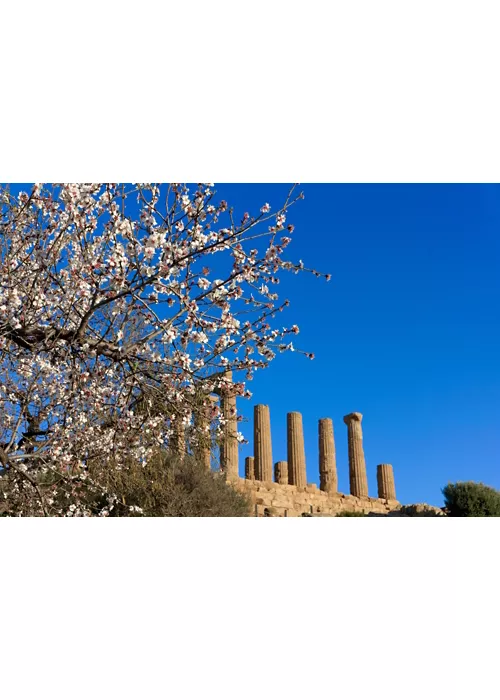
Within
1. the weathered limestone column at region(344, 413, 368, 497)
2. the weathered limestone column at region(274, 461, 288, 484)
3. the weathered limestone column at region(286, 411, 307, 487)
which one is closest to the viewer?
the weathered limestone column at region(286, 411, 307, 487)

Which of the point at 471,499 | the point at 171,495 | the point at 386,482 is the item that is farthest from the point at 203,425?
the point at 386,482

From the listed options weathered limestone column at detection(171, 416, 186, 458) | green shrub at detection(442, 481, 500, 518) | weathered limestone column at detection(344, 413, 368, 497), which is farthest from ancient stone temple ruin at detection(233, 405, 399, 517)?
weathered limestone column at detection(171, 416, 186, 458)

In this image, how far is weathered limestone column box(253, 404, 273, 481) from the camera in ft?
94.5

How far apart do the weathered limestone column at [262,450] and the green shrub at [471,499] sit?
7.37 meters

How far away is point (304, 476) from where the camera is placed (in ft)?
99.5

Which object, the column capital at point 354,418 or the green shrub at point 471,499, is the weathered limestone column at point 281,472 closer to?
the column capital at point 354,418

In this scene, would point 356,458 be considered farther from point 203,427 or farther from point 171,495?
point 203,427

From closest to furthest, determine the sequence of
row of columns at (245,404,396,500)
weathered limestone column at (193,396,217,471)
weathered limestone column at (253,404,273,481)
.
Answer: weathered limestone column at (193,396,217,471) < weathered limestone column at (253,404,273,481) < row of columns at (245,404,396,500)

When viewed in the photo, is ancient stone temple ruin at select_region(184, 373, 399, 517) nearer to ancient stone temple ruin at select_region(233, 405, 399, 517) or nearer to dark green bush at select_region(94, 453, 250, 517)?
ancient stone temple ruin at select_region(233, 405, 399, 517)

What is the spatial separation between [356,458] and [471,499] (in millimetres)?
7341

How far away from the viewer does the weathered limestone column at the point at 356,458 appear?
3197cm

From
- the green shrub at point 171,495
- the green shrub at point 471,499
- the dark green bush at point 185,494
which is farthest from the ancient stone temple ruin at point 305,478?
the dark green bush at point 185,494

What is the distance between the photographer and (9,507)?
29.8 feet

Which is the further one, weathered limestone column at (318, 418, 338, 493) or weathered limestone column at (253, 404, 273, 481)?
weathered limestone column at (318, 418, 338, 493)
